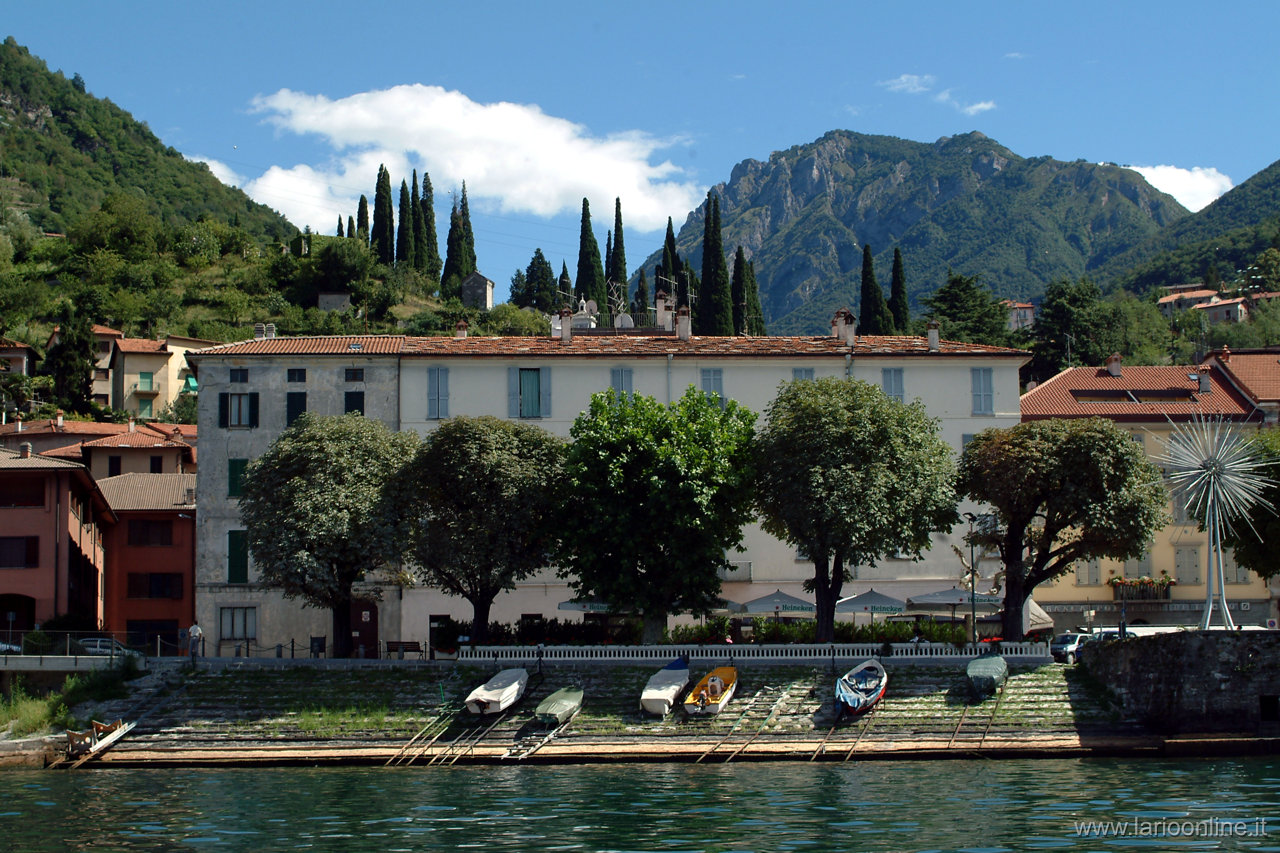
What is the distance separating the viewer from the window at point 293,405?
5053cm

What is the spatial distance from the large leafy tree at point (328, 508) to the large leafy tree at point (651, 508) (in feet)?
20.9

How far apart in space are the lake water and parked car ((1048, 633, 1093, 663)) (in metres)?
8.03

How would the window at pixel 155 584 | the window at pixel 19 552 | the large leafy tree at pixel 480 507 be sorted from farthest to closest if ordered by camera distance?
the window at pixel 155 584 < the window at pixel 19 552 < the large leafy tree at pixel 480 507

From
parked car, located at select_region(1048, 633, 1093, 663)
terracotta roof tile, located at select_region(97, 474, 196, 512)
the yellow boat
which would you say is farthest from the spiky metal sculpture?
terracotta roof tile, located at select_region(97, 474, 196, 512)

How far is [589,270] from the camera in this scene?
138 metres

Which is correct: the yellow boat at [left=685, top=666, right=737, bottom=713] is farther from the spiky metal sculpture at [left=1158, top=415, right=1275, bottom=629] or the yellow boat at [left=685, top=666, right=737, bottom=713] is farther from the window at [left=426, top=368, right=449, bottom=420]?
the window at [left=426, top=368, right=449, bottom=420]

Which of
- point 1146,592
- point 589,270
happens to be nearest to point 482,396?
point 1146,592

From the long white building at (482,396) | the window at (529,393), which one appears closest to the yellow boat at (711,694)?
the long white building at (482,396)

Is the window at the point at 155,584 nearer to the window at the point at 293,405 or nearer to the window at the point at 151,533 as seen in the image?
the window at the point at 151,533

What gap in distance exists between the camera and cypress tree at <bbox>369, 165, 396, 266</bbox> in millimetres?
144250

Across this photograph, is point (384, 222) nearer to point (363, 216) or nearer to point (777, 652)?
point (363, 216)

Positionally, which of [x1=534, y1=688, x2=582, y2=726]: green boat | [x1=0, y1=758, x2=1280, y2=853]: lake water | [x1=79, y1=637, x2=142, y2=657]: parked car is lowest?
[x1=0, y1=758, x2=1280, y2=853]: lake water

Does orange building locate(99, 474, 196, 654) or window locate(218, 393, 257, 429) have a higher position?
window locate(218, 393, 257, 429)
